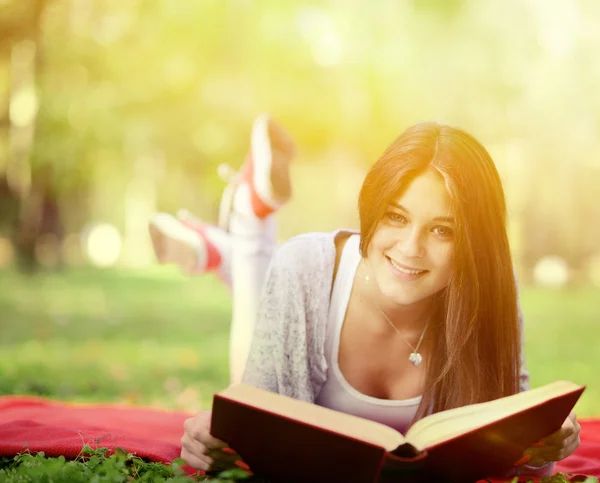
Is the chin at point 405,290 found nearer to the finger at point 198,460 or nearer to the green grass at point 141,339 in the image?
the finger at point 198,460

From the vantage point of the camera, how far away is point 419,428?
161 cm

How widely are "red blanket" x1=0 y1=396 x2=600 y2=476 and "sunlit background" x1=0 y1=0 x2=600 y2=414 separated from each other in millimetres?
3605

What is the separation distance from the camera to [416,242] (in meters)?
1.81

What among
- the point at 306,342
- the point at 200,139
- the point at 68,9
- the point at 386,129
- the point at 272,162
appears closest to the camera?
the point at 306,342

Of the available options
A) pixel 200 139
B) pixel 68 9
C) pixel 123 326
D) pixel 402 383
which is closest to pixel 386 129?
pixel 200 139

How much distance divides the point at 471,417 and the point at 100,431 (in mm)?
1077

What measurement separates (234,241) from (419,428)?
1.55 m

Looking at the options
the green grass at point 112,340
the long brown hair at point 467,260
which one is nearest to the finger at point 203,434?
the long brown hair at point 467,260

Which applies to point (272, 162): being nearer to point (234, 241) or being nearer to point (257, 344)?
point (234, 241)

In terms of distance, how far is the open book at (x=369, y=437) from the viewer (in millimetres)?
1420

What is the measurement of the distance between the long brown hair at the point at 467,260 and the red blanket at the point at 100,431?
17.5 inches

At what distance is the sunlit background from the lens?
9.62 meters

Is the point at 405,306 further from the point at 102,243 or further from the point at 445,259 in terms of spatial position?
the point at 102,243

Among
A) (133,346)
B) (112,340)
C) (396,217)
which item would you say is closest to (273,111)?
(112,340)
